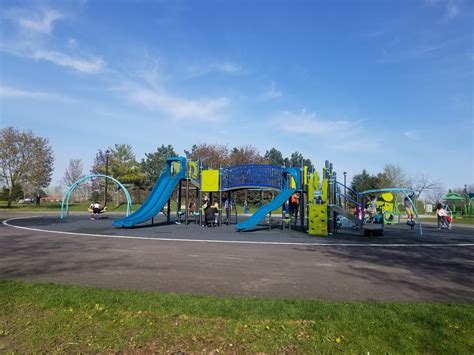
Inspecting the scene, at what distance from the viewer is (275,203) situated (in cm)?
1762

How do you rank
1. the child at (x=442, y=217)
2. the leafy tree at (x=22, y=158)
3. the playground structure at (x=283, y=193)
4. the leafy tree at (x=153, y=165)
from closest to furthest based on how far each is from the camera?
the playground structure at (x=283, y=193), the child at (x=442, y=217), the leafy tree at (x=22, y=158), the leafy tree at (x=153, y=165)

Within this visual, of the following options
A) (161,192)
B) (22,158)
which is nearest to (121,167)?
(22,158)

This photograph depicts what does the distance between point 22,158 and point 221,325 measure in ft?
147

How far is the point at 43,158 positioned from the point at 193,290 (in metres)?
42.9

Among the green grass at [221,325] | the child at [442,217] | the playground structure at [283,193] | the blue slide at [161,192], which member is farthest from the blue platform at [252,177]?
the green grass at [221,325]

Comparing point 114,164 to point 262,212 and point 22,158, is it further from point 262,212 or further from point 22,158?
point 262,212

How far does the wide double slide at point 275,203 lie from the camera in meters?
17.5

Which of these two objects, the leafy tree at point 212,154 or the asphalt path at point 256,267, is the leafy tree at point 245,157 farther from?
the asphalt path at point 256,267

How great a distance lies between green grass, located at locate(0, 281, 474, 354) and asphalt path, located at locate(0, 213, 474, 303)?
84cm

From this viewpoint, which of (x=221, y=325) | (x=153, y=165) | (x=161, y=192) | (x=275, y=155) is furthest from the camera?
(x=275, y=155)

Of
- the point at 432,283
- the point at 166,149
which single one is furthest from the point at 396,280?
the point at 166,149

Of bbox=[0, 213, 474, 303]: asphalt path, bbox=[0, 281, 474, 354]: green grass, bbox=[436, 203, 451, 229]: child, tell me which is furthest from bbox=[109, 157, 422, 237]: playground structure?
bbox=[0, 281, 474, 354]: green grass

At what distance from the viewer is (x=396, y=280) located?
6.98 meters

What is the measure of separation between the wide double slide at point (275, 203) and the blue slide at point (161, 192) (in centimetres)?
467
